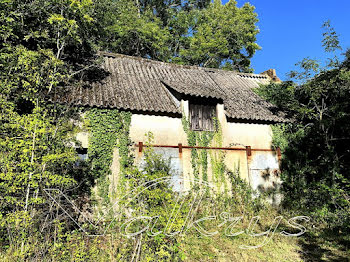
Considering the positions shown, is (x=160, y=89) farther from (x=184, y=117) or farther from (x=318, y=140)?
(x=318, y=140)

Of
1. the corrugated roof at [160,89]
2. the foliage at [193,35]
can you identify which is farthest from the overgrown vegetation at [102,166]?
the foliage at [193,35]

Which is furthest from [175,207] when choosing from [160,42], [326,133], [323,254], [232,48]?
[232,48]

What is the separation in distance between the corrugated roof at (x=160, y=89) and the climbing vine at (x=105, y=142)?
0.39 metres

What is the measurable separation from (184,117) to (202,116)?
3.20 feet

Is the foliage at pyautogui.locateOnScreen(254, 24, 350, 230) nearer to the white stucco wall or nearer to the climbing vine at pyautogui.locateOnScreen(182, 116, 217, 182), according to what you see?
the white stucco wall

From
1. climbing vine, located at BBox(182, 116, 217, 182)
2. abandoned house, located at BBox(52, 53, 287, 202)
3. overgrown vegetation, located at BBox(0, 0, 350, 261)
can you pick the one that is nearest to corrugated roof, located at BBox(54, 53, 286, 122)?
abandoned house, located at BBox(52, 53, 287, 202)

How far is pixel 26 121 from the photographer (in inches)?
182

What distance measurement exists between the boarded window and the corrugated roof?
610 millimetres

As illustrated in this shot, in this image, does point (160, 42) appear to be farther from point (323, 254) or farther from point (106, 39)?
point (323, 254)

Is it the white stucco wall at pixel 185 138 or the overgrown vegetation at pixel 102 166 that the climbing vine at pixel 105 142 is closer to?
the overgrown vegetation at pixel 102 166

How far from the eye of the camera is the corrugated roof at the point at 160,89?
29.0ft

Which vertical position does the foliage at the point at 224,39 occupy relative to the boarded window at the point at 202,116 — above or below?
above

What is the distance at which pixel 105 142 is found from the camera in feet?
27.0

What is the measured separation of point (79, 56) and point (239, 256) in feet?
33.8
